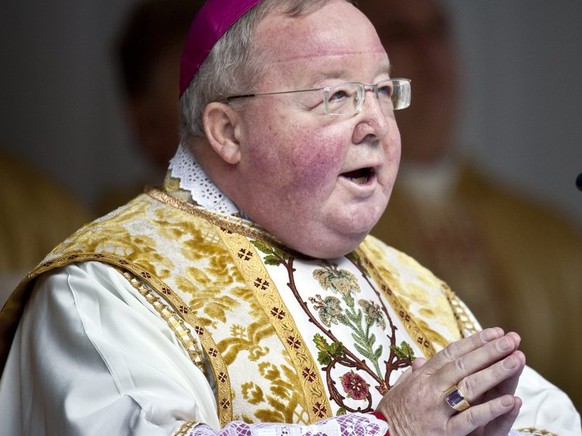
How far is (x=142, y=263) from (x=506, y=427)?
97 cm

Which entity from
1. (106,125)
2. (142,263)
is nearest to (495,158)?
(106,125)

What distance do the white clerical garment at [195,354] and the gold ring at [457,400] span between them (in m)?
0.17

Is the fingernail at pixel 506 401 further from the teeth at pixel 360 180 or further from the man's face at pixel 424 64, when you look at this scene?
the man's face at pixel 424 64

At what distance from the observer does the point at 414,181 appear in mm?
8203

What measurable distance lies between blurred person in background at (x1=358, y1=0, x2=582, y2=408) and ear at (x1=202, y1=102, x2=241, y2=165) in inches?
155

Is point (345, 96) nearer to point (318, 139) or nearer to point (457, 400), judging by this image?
point (318, 139)

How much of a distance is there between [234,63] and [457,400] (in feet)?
3.55

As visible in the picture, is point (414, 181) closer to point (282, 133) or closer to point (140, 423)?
point (282, 133)

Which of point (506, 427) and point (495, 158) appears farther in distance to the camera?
point (495, 158)

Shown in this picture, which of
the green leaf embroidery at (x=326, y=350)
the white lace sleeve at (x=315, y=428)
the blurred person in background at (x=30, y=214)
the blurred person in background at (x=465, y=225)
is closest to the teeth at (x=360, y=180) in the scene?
the green leaf embroidery at (x=326, y=350)

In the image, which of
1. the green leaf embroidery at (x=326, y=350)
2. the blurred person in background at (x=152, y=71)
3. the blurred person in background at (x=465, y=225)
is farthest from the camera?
the blurred person in background at (x=465, y=225)

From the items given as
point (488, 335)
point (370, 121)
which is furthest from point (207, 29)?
point (488, 335)

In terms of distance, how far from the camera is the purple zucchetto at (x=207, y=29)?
12.5 feet

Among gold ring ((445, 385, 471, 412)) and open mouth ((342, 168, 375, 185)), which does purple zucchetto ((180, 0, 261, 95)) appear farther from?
gold ring ((445, 385, 471, 412))
